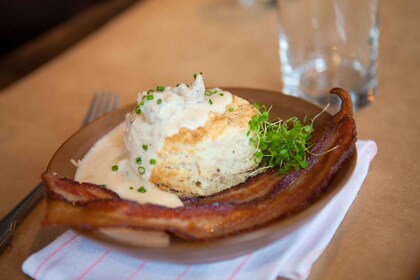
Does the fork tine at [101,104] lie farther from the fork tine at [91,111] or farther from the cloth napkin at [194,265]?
the cloth napkin at [194,265]

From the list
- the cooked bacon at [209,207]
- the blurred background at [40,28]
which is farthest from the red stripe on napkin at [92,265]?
the blurred background at [40,28]

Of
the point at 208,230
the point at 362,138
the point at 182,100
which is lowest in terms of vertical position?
the point at 362,138

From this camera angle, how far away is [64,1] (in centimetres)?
277

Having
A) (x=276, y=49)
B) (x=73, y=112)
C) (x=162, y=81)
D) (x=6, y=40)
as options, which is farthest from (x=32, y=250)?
(x=6, y=40)

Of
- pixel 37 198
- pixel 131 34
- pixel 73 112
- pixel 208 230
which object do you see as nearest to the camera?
pixel 208 230

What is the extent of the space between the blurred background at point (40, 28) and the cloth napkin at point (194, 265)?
1.51 m

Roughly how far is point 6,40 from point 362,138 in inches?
75.1

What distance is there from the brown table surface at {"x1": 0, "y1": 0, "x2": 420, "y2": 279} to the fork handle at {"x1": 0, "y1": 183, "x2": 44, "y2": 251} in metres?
0.02

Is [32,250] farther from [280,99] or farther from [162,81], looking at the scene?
[162,81]

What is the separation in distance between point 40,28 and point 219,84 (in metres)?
1.28

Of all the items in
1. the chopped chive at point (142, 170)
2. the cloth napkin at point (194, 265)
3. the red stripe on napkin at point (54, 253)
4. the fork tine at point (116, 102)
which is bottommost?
the cloth napkin at point (194, 265)

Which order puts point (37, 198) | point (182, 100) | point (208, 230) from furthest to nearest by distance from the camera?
point (37, 198), point (182, 100), point (208, 230)

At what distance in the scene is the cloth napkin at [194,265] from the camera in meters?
1.00

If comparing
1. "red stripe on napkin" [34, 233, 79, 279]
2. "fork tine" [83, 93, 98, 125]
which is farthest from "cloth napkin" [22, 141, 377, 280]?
"fork tine" [83, 93, 98, 125]
